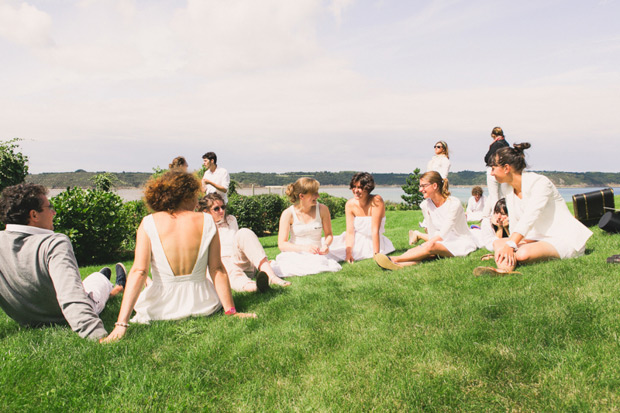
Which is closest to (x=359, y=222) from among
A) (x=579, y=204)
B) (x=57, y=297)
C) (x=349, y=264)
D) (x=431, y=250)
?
(x=349, y=264)

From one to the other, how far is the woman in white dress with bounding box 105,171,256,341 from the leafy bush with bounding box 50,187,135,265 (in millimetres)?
7644

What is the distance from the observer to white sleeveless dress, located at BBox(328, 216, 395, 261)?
25.6 ft

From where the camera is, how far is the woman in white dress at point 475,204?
1301cm

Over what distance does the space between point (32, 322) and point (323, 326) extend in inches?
114

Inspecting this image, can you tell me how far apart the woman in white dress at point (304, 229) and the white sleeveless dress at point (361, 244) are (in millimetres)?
472

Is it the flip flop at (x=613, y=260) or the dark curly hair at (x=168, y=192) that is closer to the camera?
the dark curly hair at (x=168, y=192)

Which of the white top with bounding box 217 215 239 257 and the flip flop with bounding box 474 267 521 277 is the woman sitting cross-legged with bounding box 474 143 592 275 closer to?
the flip flop with bounding box 474 267 521 277

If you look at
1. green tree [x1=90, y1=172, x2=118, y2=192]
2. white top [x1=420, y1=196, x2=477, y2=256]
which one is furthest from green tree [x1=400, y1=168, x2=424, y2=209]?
white top [x1=420, y1=196, x2=477, y2=256]

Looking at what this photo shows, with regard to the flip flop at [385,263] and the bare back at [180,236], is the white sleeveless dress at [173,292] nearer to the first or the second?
the bare back at [180,236]

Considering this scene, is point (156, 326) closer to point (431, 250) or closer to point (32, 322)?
point (32, 322)

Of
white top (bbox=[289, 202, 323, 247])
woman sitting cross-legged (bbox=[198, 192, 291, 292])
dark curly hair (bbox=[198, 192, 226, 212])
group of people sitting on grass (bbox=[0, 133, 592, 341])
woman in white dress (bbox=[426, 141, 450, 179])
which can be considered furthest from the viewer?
woman in white dress (bbox=[426, 141, 450, 179])

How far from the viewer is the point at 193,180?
14.2ft

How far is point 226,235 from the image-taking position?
6480mm

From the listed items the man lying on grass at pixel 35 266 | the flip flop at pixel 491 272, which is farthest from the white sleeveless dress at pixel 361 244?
the man lying on grass at pixel 35 266
